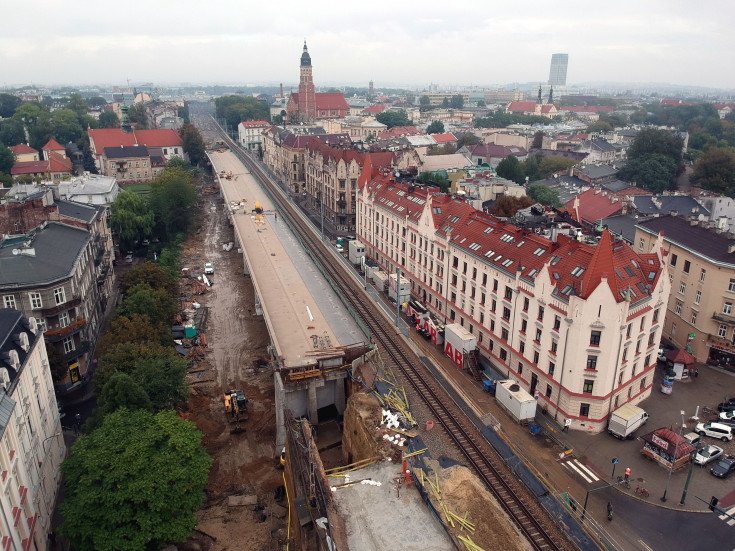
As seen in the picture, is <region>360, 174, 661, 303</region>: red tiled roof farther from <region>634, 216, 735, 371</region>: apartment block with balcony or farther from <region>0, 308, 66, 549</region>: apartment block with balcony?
<region>0, 308, 66, 549</region>: apartment block with balcony

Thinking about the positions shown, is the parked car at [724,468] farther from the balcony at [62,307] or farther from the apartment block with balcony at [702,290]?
the balcony at [62,307]

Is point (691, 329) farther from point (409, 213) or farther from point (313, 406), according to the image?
point (313, 406)

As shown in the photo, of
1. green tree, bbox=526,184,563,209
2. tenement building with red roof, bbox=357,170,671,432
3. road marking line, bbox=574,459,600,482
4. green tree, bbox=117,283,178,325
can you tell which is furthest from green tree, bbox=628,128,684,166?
green tree, bbox=117,283,178,325

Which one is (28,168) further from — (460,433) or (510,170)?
(460,433)

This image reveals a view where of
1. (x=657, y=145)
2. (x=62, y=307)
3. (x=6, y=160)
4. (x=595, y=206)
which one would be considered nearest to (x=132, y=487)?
(x=62, y=307)

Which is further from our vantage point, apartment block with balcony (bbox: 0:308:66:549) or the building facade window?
the building facade window

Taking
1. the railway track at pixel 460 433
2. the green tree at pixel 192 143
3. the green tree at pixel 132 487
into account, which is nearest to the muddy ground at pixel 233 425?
the green tree at pixel 132 487

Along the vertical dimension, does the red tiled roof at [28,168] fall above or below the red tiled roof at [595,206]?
above
